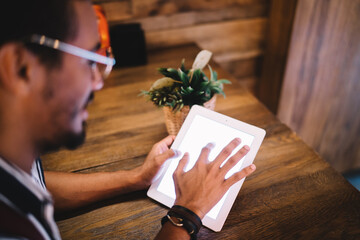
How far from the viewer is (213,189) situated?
→ 0.70 meters

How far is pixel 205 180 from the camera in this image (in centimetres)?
71

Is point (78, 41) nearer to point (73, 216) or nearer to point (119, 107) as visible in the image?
point (73, 216)

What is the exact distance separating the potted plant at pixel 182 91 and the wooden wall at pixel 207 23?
83 centimetres

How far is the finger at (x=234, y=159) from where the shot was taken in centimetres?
72

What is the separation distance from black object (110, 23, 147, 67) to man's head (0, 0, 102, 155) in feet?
2.83

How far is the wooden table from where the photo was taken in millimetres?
719

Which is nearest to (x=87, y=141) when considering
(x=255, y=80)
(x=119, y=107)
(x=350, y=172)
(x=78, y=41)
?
(x=119, y=107)

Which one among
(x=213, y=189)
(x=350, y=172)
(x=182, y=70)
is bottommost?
(x=350, y=172)

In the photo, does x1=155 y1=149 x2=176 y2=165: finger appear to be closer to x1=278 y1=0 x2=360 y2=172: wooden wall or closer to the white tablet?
the white tablet

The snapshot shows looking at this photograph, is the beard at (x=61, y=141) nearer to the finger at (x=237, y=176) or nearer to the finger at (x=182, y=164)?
the finger at (x=182, y=164)

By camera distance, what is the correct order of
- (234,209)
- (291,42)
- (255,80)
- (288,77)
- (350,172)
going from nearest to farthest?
(234,209), (291,42), (288,77), (255,80), (350,172)

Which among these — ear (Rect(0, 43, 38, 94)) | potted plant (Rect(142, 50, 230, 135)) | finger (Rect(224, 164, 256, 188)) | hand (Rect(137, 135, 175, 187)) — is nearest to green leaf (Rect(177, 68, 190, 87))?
potted plant (Rect(142, 50, 230, 135))

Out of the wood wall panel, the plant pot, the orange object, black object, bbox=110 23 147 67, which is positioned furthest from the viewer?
the wood wall panel

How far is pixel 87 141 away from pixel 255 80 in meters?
1.57
